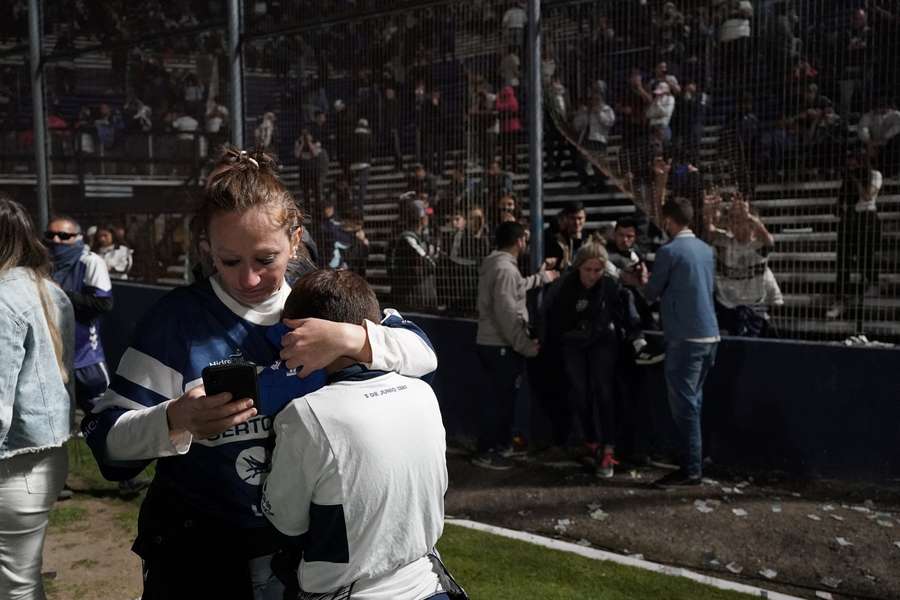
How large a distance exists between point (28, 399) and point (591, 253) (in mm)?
4728

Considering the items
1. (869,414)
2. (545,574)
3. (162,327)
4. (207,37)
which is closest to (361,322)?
(162,327)

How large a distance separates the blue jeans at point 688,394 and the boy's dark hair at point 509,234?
5.06 feet

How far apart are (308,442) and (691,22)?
6307 mm

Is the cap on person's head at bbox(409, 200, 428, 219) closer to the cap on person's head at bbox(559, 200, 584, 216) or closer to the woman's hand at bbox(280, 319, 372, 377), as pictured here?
the cap on person's head at bbox(559, 200, 584, 216)

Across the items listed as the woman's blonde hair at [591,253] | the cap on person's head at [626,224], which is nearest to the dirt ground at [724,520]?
the woman's blonde hair at [591,253]

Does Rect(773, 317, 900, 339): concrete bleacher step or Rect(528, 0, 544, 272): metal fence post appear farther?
Rect(528, 0, 544, 272): metal fence post

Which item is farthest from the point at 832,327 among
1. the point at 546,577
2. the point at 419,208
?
the point at 419,208

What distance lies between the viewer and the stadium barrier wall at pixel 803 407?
666 centimetres

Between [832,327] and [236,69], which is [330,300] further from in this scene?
[236,69]

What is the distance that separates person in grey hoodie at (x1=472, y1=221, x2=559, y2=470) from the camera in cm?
748

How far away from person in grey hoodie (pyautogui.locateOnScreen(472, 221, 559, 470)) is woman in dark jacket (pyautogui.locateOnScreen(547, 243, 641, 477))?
0.31m

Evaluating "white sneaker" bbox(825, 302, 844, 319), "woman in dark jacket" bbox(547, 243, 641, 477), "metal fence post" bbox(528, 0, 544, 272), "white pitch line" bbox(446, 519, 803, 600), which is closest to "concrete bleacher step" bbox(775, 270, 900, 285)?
"white sneaker" bbox(825, 302, 844, 319)

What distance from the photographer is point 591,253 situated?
724 cm

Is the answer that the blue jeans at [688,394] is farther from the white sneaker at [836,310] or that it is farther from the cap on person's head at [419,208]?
the cap on person's head at [419,208]
